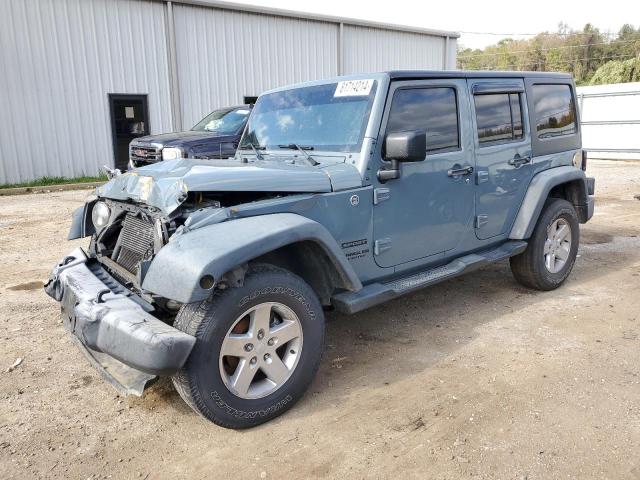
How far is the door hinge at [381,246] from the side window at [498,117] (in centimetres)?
133

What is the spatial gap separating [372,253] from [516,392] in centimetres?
126

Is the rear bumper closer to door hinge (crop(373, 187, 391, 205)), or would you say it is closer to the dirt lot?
the dirt lot

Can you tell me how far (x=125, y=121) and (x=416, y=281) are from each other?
42.5 ft

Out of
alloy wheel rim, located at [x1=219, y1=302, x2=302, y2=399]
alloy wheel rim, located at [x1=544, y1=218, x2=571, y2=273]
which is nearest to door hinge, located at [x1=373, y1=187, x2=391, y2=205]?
alloy wheel rim, located at [x1=219, y1=302, x2=302, y2=399]

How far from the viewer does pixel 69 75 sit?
13547 millimetres

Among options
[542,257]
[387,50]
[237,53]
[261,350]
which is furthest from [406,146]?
[387,50]

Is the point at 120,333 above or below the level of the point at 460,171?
below

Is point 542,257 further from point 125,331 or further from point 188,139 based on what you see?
point 188,139

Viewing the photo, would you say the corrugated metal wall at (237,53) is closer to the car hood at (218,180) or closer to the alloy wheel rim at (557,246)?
the alloy wheel rim at (557,246)

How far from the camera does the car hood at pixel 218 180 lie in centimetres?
299

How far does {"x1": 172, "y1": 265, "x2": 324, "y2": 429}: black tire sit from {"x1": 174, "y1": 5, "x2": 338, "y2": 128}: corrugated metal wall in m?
13.5

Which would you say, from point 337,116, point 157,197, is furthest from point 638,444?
point 157,197

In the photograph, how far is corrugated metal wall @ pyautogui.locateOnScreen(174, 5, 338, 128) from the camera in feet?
49.7

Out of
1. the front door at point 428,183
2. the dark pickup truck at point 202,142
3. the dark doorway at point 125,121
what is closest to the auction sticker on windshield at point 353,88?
the front door at point 428,183
